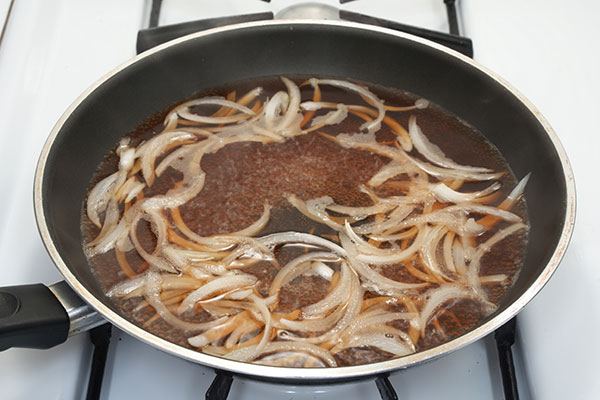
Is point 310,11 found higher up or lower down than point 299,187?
higher up

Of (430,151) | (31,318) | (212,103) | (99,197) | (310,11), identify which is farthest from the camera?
(310,11)

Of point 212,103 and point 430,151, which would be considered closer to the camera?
point 430,151

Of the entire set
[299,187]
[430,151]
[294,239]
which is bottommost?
[294,239]

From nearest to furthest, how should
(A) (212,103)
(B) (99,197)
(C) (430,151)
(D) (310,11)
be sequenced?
(B) (99,197) → (C) (430,151) → (A) (212,103) → (D) (310,11)

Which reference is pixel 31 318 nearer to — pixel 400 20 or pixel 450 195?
pixel 450 195

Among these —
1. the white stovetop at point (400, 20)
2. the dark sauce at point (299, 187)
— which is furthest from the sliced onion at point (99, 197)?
the white stovetop at point (400, 20)

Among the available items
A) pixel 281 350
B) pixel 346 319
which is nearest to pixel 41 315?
pixel 281 350

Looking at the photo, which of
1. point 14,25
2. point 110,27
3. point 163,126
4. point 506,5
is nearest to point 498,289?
point 163,126
